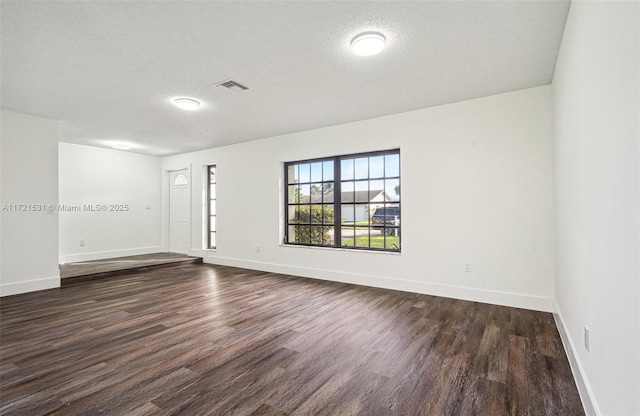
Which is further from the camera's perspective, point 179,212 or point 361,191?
point 179,212

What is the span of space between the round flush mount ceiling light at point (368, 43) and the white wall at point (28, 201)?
4.79 m

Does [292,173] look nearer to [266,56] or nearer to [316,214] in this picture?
[316,214]

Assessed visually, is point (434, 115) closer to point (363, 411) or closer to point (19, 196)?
point (363, 411)

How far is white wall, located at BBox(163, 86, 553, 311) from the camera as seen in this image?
3451mm

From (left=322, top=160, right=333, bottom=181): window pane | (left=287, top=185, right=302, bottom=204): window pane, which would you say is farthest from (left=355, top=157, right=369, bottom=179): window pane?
(left=287, top=185, right=302, bottom=204): window pane

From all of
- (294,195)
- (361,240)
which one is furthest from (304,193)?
(361,240)

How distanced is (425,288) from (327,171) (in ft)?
7.99

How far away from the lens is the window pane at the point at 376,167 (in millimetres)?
4652

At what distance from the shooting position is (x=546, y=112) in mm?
3400

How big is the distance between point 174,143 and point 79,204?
2.39m

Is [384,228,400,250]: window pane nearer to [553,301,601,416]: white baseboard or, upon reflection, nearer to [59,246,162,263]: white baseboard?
[553,301,601,416]: white baseboard

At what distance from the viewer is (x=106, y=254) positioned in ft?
22.0

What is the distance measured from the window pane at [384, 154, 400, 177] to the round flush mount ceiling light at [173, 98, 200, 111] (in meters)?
2.75

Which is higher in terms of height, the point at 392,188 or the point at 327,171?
the point at 327,171
